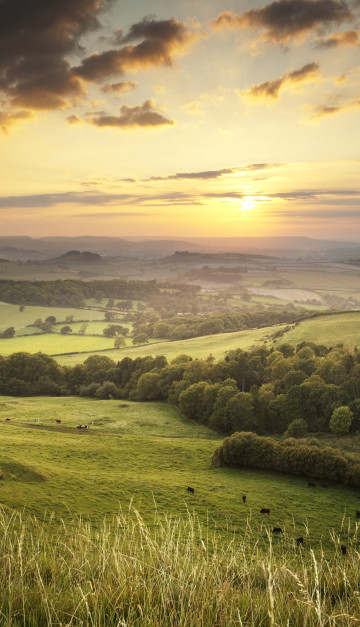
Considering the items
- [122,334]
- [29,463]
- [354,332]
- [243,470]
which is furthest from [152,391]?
[122,334]

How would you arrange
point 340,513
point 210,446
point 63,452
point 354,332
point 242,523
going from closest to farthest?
1. point 242,523
2. point 340,513
3. point 63,452
4. point 210,446
5. point 354,332

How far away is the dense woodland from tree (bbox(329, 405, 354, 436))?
182mm

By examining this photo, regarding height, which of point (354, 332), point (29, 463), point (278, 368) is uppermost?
point (354, 332)

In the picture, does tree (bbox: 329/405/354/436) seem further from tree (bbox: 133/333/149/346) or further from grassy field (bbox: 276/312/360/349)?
tree (bbox: 133/333/149/346)

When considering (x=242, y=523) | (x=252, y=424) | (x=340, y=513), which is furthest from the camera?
(x=252, y=424)

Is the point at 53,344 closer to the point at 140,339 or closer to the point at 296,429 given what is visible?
the point at 140,339

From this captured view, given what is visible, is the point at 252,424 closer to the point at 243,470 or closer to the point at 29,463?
the point at 243,470

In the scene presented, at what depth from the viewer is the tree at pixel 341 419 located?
7406cm

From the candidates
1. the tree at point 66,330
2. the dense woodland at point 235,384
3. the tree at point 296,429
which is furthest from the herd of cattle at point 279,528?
the tree at point 66,330

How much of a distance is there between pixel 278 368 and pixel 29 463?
219 ft

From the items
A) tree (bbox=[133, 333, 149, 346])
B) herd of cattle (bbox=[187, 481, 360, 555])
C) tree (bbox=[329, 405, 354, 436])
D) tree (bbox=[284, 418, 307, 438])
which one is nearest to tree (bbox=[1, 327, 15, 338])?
tree (bbox=[133, 333, 149, 346])

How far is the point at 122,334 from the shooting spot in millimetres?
189375

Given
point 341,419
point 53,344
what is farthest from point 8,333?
point 341,419

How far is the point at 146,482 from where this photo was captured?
49469 millimetres
